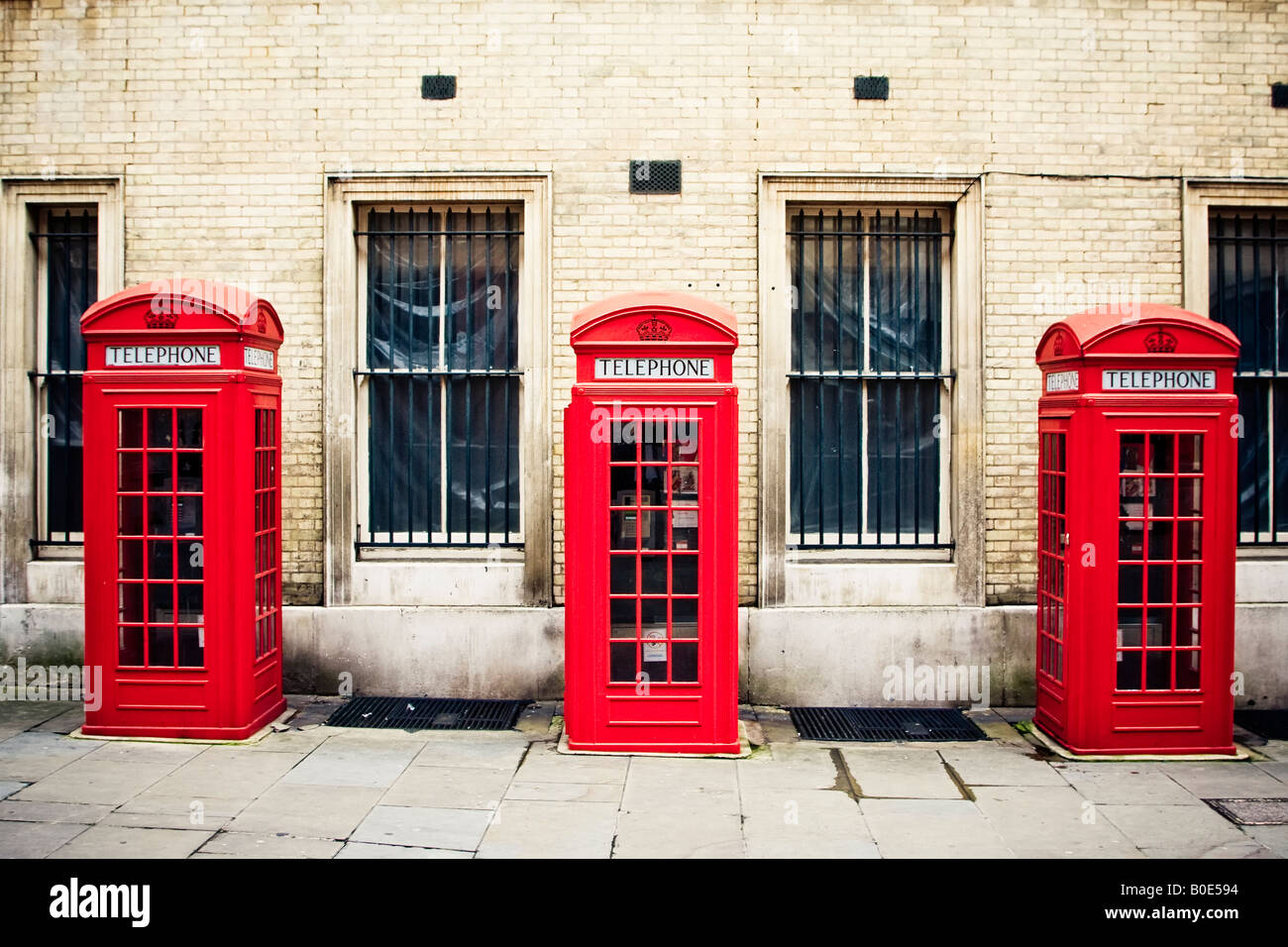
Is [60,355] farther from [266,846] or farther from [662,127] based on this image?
[266,846]

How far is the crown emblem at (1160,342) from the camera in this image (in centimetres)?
717

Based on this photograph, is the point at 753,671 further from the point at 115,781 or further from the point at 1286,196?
the point at 1286,196

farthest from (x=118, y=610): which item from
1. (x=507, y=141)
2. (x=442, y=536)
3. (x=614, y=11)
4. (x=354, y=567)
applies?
(x=614, y=11)

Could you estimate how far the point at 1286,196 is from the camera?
353 inches

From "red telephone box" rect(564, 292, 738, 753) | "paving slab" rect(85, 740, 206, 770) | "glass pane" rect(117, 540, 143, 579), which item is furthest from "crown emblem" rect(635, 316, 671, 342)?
"paving slab" rect(85, 740, 206, 770)

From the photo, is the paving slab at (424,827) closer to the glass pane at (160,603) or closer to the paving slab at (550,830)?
the paving slab at (550,830)

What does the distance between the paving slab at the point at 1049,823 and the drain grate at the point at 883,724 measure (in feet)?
4.04

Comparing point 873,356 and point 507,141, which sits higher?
point 507,141

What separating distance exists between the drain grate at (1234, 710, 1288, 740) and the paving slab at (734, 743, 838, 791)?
3.38 metres

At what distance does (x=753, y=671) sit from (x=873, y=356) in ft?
9.10

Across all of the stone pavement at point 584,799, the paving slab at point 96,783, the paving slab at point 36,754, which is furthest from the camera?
the paving slab at point 36,754

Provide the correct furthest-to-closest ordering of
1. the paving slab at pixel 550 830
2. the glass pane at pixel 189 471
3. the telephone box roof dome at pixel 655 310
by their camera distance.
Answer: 1. the glass pane at pixel 189 471
2. the telephone box roof dome at pixel 655 310
3. the paving slab at pixel 550 830

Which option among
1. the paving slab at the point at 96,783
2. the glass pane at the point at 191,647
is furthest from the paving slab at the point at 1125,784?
the glass pane at the point at 191,647

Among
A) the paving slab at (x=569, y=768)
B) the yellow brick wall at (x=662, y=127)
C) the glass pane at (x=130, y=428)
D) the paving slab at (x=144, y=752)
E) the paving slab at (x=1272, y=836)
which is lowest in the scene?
the paving slab at (x=1272, y=836)
